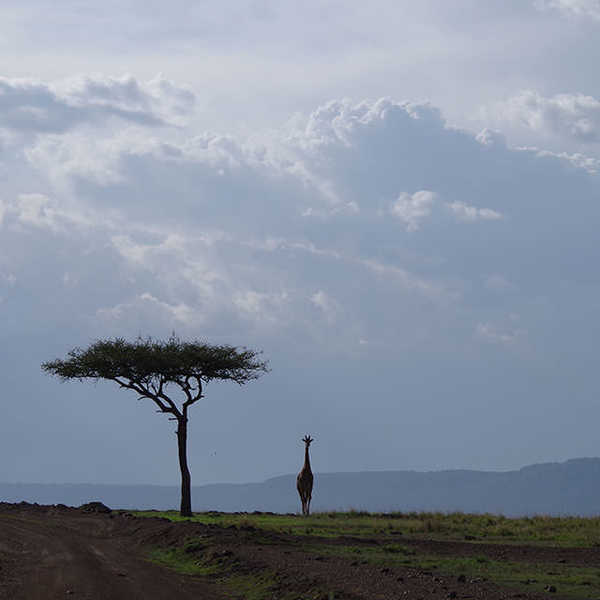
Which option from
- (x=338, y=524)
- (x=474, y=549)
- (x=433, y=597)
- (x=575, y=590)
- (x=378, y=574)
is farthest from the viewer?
(x=338, y=524)

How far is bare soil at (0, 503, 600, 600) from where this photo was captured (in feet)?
79.2

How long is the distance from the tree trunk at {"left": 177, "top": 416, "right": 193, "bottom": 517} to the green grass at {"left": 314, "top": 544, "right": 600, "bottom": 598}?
2072 centimetres

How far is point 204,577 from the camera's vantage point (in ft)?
93.7

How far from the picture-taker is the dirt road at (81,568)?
81.0ft

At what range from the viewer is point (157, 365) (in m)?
57.8

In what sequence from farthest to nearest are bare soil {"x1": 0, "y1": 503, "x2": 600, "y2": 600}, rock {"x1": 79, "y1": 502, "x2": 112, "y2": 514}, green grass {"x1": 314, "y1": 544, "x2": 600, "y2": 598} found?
1. rock {"x1": 79, "y1": 502, "x2": 112, "y2": 514}
2. green grass {"x1": 314, "y1": 544, "x2": 600, "y2": 598}
3. bare soil {"x1": 0, "y1": 503, "x2": 600, "y2": 600}

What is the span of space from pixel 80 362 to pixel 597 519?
2888cm

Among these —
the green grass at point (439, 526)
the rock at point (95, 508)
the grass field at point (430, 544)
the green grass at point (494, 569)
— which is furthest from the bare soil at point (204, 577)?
the rock at point (95, 508)

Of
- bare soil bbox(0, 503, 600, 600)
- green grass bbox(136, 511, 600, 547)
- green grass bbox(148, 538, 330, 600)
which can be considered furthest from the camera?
green grass bbox(136, 511, 600, 547)

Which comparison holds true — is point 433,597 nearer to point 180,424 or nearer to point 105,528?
point 105,528

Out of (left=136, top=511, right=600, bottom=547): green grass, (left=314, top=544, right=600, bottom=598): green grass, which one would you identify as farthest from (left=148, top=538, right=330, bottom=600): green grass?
(left=136, top=511, right=600, bottom=547): green grass

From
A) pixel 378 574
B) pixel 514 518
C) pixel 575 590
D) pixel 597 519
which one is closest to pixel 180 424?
pixel 514 518

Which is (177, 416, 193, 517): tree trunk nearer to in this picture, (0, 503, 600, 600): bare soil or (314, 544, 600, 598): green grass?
(0, 503, 600, 600): bare soil

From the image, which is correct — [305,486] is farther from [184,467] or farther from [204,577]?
[204,577]
